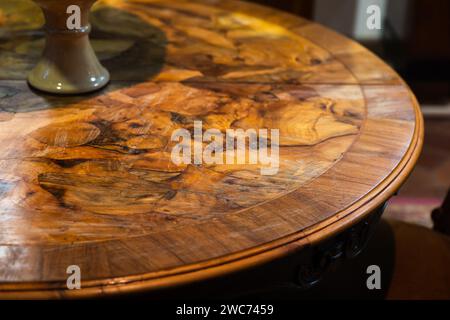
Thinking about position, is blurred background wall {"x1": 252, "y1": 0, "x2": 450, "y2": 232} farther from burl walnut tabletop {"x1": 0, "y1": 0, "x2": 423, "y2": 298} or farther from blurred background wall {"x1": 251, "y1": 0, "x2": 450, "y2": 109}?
burl walnut tabletop {"x1": 0, "y1": 0, "x2": 423, "y2": 298}

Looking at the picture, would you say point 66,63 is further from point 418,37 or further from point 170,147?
point 418,37

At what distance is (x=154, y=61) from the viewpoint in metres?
1.11

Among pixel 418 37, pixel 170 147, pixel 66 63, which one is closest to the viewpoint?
pixel 170 147

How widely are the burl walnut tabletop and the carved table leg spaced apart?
Result: 0.02 meters

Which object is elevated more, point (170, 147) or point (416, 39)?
point (170, 147)

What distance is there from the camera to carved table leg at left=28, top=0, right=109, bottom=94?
942 mm

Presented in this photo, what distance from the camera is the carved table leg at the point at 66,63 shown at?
0.94 metres

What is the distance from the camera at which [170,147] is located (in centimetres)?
84

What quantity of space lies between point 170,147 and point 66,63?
0.76 ft

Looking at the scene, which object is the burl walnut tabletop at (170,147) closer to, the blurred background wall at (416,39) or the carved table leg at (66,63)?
the carved table leg at (66,63)

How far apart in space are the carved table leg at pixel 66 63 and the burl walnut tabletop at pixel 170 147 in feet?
0.06

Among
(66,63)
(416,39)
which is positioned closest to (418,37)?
(416,39)

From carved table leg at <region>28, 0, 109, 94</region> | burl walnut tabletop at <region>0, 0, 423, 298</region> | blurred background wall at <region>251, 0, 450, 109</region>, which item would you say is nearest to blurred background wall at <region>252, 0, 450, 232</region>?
blurred background wall at <region>251, 0, 450, 109</region>
